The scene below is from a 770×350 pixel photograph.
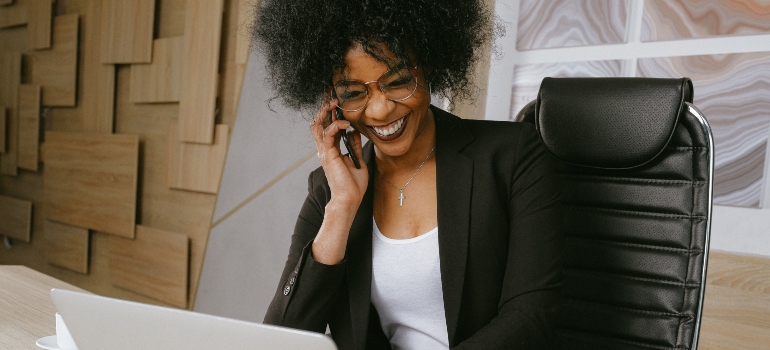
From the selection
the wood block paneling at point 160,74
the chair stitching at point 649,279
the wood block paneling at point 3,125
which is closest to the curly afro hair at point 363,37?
the chair stitching at point 649,279

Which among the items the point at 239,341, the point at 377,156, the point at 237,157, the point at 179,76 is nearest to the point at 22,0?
the point at 179,76

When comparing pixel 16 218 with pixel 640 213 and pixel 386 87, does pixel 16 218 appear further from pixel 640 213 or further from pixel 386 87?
pixel 640 213

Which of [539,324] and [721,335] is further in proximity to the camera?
[721,335]

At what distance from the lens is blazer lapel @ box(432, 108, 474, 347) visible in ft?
4.03

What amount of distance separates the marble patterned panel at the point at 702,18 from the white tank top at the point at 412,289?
105 centimetres

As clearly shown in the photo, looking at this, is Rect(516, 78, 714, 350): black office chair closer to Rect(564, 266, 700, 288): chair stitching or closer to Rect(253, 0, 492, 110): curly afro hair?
Rect(564, 266, 700, 288): chair stitching

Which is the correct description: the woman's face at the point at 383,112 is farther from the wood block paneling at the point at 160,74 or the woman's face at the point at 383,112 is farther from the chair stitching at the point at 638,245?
the wood block paneling at the point at 160,74

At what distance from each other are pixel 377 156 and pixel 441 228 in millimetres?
253

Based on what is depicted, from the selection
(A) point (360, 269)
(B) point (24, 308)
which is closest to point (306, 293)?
(A) point (360, 269)

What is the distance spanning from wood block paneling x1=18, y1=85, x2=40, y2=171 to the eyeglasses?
11.1 ft

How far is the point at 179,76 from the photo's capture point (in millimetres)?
3084

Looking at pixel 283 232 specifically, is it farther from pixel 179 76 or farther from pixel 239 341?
pixel 239 341

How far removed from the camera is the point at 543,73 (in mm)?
2189

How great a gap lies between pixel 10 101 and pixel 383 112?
12.7 feet
